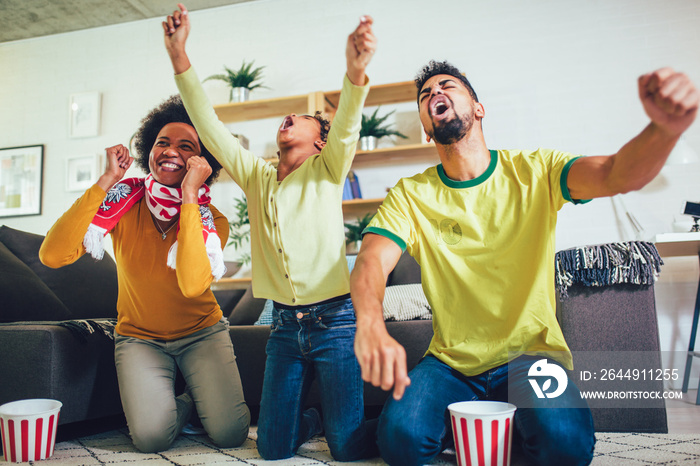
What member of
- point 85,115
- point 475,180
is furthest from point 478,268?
point 85,115

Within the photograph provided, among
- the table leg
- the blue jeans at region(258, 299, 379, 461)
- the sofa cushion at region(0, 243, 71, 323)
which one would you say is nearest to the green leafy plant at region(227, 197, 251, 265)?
the sofa cushion at region(0, 243, 71, 323)

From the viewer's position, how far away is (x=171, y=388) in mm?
1689

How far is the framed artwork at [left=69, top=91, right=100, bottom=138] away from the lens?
4.31 meters

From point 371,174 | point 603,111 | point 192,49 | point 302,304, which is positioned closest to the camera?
point 302,304

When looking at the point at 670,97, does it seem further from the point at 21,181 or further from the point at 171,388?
the point at 21,181

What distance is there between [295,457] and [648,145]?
4.01 ft

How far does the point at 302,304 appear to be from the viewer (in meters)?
1.48

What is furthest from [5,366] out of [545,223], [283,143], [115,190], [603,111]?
Result: [603,111]

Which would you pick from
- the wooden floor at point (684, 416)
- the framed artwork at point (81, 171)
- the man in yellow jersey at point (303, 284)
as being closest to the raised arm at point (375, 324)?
the man in yellow jersey at point (303, 284)

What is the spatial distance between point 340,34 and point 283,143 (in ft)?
8.48

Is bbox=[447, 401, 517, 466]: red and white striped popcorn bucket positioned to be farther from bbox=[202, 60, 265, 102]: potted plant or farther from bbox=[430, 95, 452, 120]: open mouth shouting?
bbox=[202, 60, 265, 102]: potted plant

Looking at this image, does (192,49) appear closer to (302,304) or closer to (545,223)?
(302,304)

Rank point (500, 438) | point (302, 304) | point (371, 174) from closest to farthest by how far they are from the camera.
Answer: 1. point (500, 438)
2. point (302, 304)
3. point (371, 174)

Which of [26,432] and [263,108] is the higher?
[263,108]
